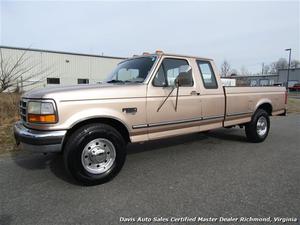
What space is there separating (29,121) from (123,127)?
1.40m

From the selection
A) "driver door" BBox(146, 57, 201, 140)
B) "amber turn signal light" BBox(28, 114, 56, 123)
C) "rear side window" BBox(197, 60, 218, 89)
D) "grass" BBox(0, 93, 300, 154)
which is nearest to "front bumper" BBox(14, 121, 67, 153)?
"amber turn signal light" BBox(28, 114, 56, 123)

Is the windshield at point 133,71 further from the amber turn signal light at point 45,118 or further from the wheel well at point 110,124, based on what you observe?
the amber turn signal light at point 45,118

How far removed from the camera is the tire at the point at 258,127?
6.32 metres

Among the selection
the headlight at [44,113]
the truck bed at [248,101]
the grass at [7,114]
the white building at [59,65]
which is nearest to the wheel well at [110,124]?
the headlight at [44,113]

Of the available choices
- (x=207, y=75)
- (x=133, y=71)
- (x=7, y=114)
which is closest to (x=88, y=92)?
(x=133, y=71)

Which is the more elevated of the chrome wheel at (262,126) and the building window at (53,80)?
the building window at (53,80)

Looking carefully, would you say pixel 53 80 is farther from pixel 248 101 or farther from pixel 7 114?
pixel 248 101

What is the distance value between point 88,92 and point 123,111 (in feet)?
2.10

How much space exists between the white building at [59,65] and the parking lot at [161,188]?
2296cm

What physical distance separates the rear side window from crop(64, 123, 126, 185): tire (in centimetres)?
234

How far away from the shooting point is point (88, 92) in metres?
3.65

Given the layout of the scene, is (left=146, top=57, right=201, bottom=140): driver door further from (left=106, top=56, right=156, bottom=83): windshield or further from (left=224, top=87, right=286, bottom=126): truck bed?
(left=224, top=87, right=286, bottom=126): truck bed

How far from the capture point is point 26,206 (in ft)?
10.4

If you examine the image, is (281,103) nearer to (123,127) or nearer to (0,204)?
(123,127)
